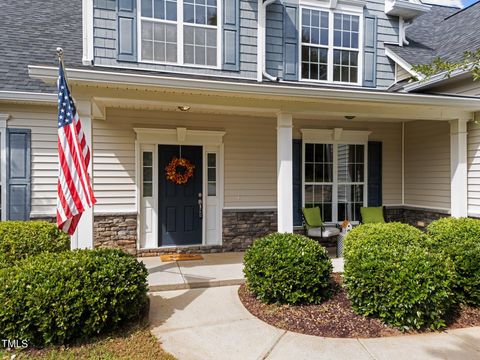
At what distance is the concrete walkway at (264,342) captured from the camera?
120 inches

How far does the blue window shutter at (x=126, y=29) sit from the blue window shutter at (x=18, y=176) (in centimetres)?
224

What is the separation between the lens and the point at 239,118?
22.8 feet

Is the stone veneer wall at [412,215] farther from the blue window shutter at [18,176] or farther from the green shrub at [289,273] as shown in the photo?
the blue window shutter at [18,176]

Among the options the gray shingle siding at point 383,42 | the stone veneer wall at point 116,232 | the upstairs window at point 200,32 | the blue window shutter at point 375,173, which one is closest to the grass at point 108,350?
the stone veneer wall at point 116,232

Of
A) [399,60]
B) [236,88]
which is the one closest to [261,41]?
[236,88]

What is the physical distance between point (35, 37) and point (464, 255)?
8641 millimetres

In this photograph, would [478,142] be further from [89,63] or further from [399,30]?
[89,63]

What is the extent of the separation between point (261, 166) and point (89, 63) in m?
3.78

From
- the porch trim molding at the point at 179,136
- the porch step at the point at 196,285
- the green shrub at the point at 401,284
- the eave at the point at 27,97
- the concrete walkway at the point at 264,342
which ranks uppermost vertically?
the eave at the point at 27,97

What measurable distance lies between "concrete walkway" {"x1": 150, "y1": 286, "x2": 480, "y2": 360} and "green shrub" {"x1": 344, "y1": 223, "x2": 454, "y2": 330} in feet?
0.72

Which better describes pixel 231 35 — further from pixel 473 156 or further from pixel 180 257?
pixel 473 156

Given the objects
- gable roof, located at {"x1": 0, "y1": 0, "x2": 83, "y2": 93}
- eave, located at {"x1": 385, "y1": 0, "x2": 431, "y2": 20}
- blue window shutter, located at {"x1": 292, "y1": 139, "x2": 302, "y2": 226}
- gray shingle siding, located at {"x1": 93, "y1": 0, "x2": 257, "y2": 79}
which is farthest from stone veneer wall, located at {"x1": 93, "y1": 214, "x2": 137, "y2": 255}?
eave, located at {"x1": 385, "y1": 0, "x2": 431, "y2": 20}

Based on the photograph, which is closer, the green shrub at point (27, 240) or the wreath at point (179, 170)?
the green shrub at point (27, 240)

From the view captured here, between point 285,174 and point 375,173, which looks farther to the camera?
point 375,173
